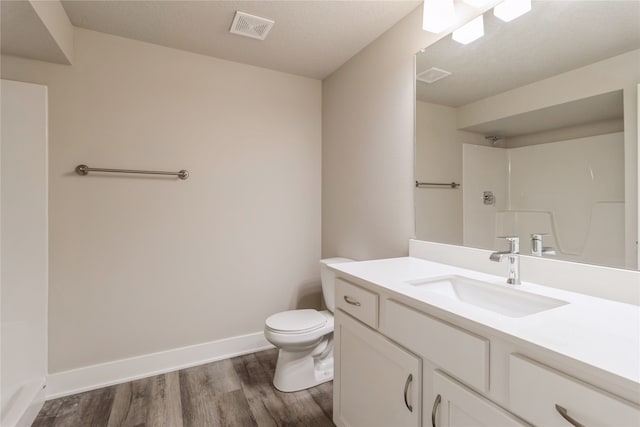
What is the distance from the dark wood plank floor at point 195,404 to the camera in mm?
1623

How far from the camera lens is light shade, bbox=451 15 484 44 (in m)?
1.44

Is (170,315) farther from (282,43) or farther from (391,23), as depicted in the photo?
(391,23)

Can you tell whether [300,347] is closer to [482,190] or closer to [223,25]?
[482,190]

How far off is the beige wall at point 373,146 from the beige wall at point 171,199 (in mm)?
254

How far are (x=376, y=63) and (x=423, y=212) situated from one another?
105 centimetres

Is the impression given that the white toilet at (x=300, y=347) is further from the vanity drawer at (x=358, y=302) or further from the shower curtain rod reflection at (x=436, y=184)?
the shower curtain rod reflection at (x=436, y=184)

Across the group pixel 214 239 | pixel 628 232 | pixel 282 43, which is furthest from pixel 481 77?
pixel 214 239

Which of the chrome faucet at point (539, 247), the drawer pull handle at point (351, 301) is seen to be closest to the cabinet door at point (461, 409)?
the drawer pull handle at point (351, 301)

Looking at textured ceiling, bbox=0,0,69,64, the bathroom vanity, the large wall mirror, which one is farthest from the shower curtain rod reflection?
textured ceiling, bbox=0,0,69,64

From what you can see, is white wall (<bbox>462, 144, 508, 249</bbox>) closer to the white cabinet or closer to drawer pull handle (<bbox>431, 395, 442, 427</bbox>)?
the white cabinet

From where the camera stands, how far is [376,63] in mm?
2029

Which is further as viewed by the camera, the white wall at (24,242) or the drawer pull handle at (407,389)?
the white wall at (24,242)

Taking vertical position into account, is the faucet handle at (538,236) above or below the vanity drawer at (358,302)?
above

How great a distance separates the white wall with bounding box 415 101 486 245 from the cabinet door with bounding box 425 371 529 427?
0.80 metres
